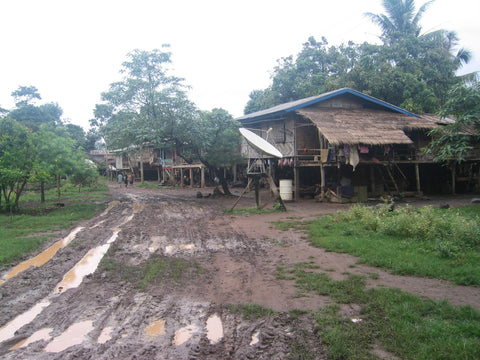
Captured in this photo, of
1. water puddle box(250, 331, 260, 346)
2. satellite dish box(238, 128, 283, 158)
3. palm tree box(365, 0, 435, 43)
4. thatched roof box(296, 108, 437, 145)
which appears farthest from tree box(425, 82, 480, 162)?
palm tree box(365, 0, 435, 43)

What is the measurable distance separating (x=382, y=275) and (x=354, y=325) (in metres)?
2.17

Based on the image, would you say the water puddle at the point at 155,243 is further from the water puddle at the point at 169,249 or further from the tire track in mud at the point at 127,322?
the tire track in mud at the point at 127,322

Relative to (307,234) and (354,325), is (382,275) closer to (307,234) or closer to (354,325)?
(354,325)

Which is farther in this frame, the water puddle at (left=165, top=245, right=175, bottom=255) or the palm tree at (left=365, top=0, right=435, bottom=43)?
the palm tree at (left=365, top=0, right=435, bottom=43)

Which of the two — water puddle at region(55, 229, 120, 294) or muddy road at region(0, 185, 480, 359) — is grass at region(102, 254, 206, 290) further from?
water puddle at region(55, 229, 120, 294)

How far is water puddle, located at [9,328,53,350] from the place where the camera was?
3.84 m

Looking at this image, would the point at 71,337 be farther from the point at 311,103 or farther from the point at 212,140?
the point at 311,103

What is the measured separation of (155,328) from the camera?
4.14 meters

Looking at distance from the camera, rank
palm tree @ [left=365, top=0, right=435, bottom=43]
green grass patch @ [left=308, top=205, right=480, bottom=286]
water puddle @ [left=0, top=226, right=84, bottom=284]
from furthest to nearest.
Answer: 1. palm tree @ [left=365, top=0, right=435, bottom=43]
2. water puddle @ [left=0, top=226, right=84, bottom=284]
3. green grass patch @ [left=308, top=205, right=480, bottom=286]

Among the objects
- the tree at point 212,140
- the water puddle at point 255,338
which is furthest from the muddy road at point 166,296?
the tree at point 212,140

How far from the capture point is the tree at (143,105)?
57.4 feet

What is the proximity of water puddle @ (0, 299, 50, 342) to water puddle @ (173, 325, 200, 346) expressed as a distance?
77.4 inches

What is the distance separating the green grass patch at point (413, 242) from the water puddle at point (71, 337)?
4863 millimetres

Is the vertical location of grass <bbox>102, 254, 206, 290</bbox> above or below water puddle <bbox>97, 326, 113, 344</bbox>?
above
